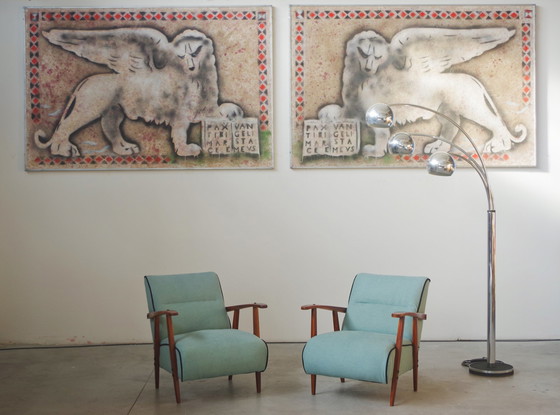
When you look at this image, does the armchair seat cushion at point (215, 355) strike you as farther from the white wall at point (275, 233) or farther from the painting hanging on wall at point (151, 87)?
the painting hanging on wall at point (151, 87)

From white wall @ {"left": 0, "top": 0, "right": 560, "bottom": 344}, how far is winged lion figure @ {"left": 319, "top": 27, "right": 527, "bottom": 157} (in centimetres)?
39

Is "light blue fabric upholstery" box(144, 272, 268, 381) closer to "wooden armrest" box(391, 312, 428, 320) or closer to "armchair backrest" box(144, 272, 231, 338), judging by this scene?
"armchair backrest" box(144, 272, 231, 338)

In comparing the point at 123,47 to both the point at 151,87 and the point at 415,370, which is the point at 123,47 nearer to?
the point at 151,87

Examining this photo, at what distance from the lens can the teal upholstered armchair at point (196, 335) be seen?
489 cm

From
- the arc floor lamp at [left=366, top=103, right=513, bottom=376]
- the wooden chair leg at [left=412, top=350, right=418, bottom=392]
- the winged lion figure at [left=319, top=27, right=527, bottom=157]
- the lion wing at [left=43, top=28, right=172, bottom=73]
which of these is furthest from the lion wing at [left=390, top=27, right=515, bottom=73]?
the wooden chair leg at [left=412, top=350, right=418, bottom=392]

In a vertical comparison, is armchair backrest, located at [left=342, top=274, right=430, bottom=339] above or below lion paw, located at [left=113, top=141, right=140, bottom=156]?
below

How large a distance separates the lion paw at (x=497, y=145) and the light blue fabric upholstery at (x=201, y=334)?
3071mm

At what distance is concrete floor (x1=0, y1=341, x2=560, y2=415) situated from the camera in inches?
187

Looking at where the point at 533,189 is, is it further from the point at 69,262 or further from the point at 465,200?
the point at 69,262

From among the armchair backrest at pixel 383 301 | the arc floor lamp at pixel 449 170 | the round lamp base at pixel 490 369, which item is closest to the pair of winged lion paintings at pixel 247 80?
the arc floor lamp at pixel 449 170

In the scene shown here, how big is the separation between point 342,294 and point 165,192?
1.99 meters

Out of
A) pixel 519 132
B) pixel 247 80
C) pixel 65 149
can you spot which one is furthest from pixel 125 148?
pixel 519 132

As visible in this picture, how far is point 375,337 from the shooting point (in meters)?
5.07

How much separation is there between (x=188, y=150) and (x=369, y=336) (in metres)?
2.90
